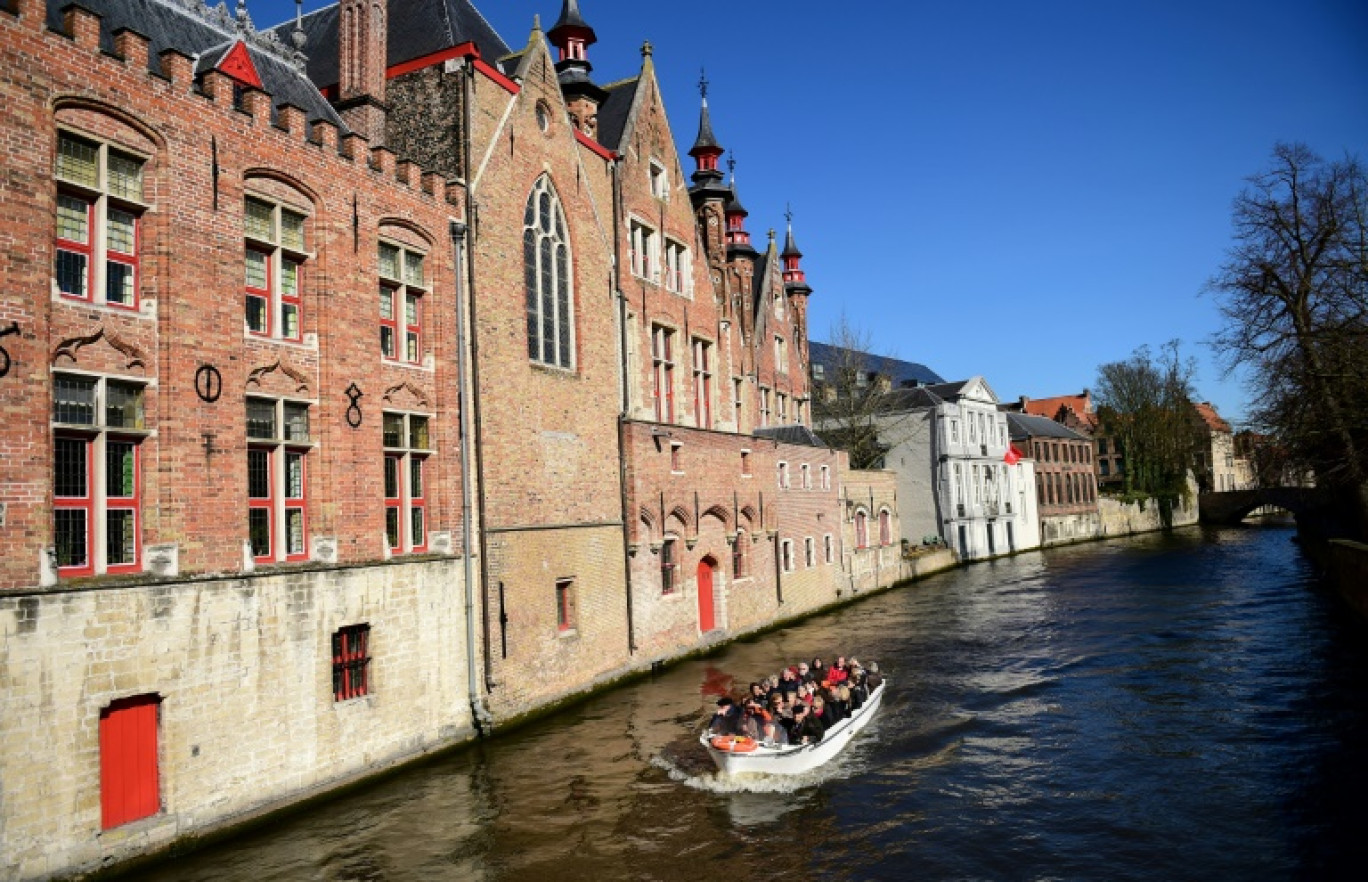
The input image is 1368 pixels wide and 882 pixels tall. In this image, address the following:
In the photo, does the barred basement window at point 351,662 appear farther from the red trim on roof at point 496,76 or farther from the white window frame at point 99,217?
the red trim on roof at point 496,76

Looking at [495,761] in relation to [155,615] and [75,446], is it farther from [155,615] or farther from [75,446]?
[75,446]

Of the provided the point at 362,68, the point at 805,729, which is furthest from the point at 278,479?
the point at 805,729

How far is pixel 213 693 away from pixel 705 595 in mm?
16683

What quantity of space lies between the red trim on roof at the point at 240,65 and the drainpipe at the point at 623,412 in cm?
969

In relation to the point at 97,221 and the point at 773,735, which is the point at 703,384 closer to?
the point at 773,735

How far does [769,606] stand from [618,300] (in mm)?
12390

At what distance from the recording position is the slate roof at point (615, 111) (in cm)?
2617

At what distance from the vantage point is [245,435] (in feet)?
44.9

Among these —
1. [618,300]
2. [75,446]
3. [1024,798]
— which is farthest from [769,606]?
[75,446]

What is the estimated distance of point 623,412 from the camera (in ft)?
78.3

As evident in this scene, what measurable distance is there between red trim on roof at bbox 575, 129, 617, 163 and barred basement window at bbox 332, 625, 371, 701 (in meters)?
13.1

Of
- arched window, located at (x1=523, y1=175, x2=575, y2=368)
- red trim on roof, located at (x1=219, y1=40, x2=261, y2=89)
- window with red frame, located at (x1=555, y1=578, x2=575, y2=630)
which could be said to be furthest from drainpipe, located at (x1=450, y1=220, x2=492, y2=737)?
red trim on roof, located at (x1=219, y1=40, x2=261, y2=89)

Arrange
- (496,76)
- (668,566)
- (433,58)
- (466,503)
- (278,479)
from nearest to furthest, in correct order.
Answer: (278,479)
(466,503)
(433,58)
(496,76)
(668,566)

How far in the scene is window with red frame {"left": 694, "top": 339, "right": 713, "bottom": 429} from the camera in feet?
95.8
